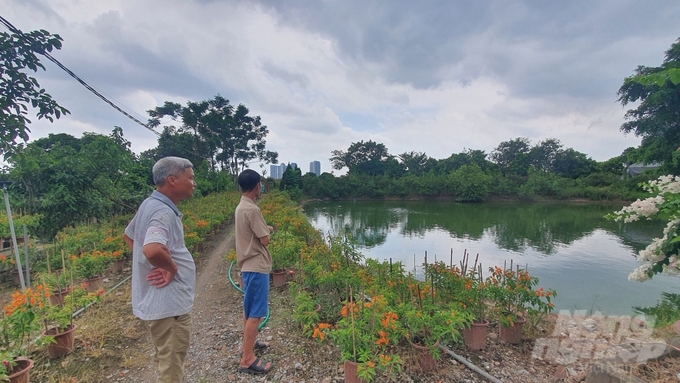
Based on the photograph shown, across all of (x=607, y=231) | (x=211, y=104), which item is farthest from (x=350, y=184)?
(x=607, y=231)

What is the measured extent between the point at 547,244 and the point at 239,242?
12518 millimetres

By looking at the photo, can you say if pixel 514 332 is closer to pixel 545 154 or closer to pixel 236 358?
pixel 236 358

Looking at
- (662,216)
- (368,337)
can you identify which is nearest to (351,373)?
(368,337)

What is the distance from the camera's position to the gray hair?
5.07ft

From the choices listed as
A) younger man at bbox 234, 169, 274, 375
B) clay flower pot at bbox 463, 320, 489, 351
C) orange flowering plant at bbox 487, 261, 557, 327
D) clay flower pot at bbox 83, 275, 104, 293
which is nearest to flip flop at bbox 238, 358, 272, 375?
younger man at bbox 234, 169, 274, 375

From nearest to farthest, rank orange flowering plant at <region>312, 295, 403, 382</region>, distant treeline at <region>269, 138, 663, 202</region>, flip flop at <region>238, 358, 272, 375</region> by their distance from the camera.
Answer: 1. orange flowering plant at <region>312, 295, 403, 382</region>
2. flip flop at <region>238, 358, 272, 375</region>
3. distant treeline at <region>269, 138, 663, 202</region>

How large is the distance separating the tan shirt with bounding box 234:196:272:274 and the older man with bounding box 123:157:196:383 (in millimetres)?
540

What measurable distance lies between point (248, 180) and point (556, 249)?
11.7 meters

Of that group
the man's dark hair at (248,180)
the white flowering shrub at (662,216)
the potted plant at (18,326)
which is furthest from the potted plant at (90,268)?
the white flowering shrub at (662,216)

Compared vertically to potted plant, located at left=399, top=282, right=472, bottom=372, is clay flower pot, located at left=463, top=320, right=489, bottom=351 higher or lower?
lower

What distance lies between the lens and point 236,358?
7.97 ft

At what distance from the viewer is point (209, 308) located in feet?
11.7

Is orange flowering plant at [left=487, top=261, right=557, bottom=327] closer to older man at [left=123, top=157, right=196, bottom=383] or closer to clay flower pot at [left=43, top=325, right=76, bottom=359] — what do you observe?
older man at [left=123, top=157, right=196, bottom=383]

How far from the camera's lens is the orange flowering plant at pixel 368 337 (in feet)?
6.14
